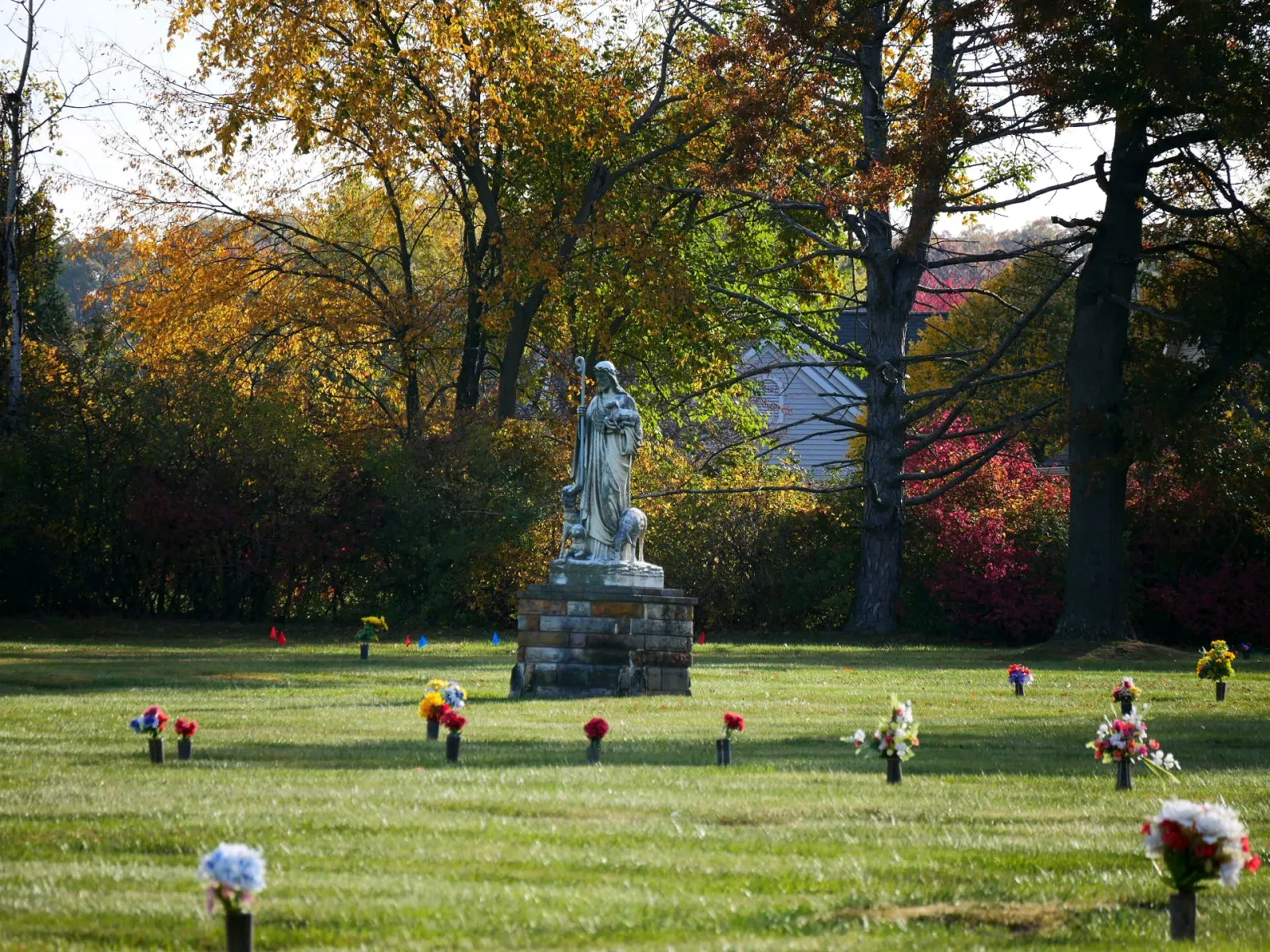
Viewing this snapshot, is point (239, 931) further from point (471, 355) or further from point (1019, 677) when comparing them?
point (471, 355)

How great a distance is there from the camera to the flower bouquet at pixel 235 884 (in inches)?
199

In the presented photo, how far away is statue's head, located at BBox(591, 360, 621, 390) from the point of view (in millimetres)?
18141

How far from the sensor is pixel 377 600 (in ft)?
105

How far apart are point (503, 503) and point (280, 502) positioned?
13.4ft

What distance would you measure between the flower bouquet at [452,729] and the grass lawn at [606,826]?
6.0 inches

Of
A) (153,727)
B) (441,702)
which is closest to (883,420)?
(441,702)

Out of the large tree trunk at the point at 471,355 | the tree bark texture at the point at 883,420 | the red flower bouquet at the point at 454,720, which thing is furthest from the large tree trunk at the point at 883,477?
the red flower bouquet at the point at 454,720

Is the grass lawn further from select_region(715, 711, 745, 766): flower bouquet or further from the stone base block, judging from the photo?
the stone base block

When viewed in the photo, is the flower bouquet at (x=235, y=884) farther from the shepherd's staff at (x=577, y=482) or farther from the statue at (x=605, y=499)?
the shepherd's staff at (x=577, y=482)

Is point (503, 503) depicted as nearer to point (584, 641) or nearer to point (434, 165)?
point (434, 165)

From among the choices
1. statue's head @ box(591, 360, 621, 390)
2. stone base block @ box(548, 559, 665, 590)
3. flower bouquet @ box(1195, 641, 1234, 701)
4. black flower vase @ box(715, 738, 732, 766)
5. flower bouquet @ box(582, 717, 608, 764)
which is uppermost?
statue's head @ box(591, 360, 621, 390)

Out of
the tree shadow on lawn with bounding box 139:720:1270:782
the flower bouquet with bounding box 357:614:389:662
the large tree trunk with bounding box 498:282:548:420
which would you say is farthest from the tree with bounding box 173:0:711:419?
the tree shadow on lawn with bounding box 139:720:1270:782

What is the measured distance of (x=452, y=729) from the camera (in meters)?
11.1

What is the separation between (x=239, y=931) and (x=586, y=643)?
1257 cm
